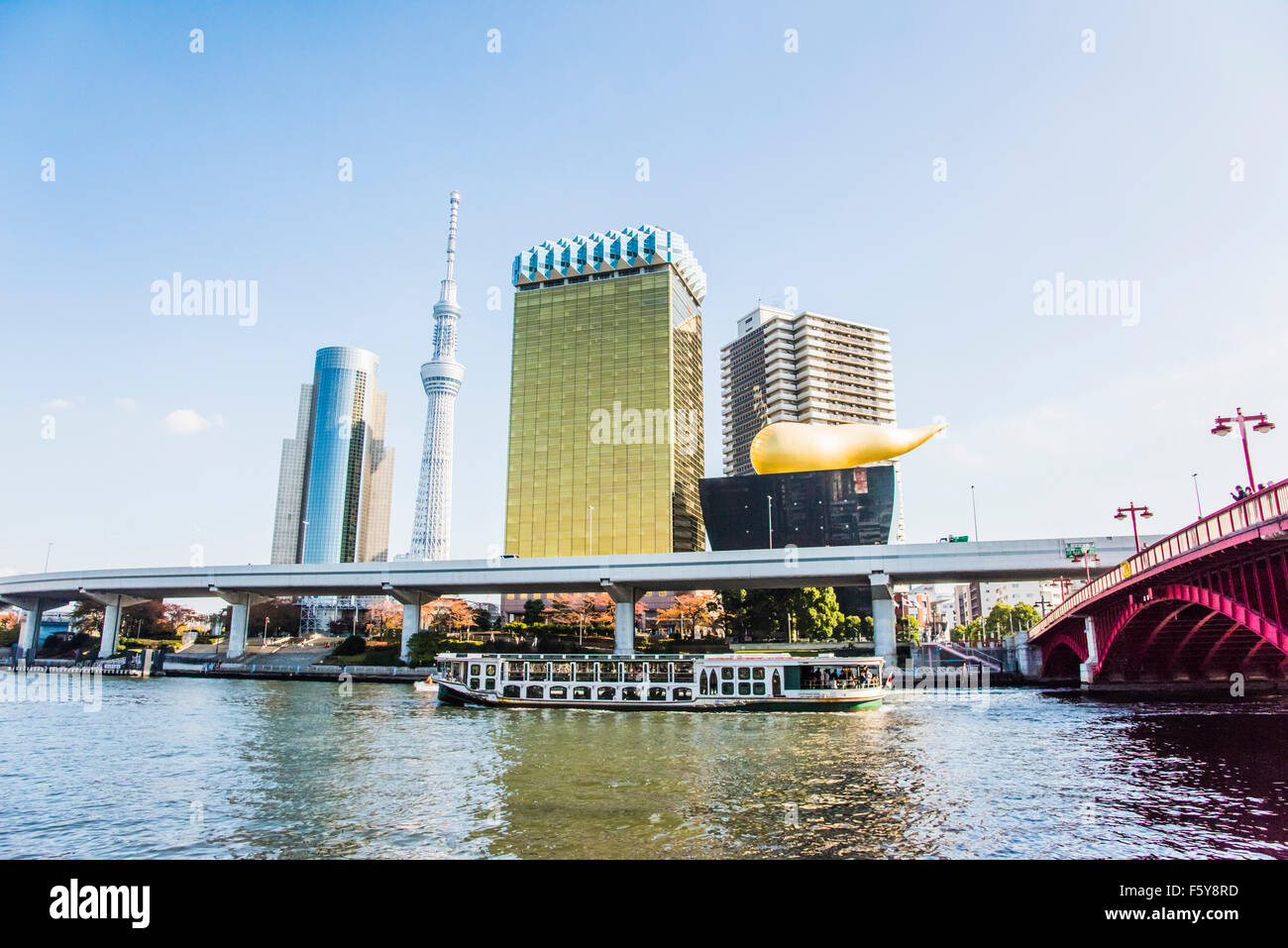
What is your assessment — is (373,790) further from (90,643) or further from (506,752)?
(90,643)

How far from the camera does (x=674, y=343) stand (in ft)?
541

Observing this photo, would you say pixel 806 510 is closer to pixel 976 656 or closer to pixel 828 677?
pixel 976 656

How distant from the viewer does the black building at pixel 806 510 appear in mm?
109562

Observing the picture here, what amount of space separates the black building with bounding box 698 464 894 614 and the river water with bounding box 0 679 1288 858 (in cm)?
6471

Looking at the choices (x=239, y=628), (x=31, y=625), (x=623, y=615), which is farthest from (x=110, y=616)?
(x=623, y=615)

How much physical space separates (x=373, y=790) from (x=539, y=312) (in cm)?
15230

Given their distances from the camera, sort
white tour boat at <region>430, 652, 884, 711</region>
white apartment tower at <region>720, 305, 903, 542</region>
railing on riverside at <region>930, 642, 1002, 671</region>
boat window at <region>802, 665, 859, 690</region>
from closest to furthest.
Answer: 1. white tour boat at <region>430, 652, 884, 711</region>
2. boat window at <region>802, 665, 859, 690</region>
3. railing on riverside at <region>930, 642, 1002, 671</region>
4. white apartment tower at <region>720, 305, 903, 542</region>

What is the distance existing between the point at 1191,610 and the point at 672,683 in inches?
1169

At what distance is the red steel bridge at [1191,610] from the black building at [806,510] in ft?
127

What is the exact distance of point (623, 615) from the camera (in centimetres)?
9556

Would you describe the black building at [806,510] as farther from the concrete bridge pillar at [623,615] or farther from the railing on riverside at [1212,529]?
the railing on riverside at [1212,529]

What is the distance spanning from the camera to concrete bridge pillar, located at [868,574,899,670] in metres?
83.3

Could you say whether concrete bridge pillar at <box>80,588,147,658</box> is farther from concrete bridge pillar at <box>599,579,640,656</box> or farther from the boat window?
the boat window

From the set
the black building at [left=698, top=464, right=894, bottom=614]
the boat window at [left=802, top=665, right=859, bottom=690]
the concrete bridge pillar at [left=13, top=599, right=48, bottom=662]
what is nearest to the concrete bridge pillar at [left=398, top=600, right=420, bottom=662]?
the black building at [left=698, top=464, right=894, bottom=614]
